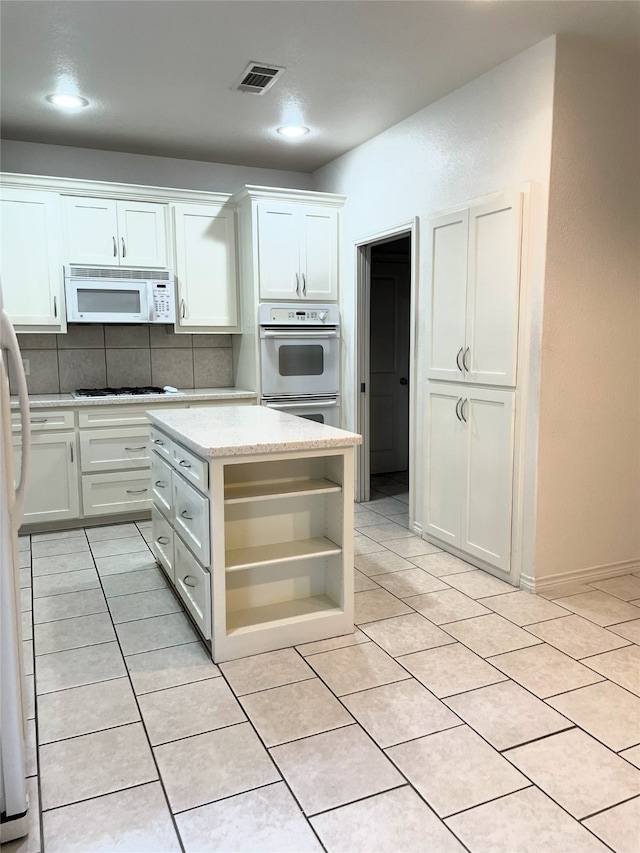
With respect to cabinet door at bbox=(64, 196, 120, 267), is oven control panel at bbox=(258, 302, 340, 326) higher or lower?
lower

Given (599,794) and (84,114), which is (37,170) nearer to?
(84,114)

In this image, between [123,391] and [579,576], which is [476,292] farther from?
[123,391]

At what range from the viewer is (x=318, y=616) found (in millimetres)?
2678

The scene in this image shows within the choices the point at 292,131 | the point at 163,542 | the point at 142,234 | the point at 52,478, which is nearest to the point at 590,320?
the point at 292,131

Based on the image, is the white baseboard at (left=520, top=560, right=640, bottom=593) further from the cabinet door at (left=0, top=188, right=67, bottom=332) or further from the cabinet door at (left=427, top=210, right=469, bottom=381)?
the cabinet door at (left=0, top=188, right=67, bottom=332)

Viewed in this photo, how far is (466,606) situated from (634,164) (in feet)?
7.65

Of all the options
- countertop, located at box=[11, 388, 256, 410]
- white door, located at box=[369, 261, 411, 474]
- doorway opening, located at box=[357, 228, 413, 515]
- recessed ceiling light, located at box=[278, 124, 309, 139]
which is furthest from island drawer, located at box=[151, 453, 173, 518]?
white door, located at box=[369, 261, 411, 474]

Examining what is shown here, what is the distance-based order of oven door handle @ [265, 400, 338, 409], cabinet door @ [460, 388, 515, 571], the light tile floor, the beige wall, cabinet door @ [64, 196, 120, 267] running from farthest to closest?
oven door handle @ [265, 400, 338, 409], cabinet door @ [64, 196, 120, 267], cabinet door @ [460, 388, 515, 571], the beige wall, the light tile floor

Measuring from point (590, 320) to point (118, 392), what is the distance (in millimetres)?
3095

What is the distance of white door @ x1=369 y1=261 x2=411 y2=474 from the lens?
5.84m

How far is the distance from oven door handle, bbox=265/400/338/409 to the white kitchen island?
1.63m

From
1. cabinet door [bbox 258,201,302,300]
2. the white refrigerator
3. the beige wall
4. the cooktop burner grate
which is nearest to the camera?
the white refrigerator

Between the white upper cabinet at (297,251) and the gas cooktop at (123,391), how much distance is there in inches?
40.2

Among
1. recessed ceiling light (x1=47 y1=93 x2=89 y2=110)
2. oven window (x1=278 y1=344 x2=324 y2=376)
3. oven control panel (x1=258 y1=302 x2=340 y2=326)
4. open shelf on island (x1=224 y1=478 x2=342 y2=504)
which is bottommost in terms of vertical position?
open shelf on island (x1=224 y1=478 x2=342 y2=504)
